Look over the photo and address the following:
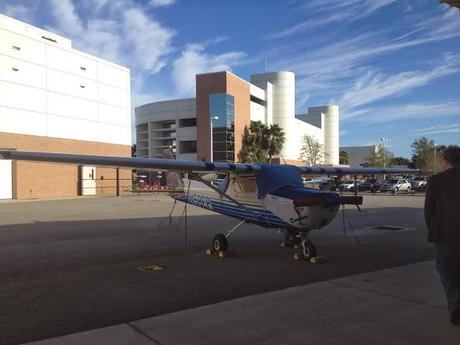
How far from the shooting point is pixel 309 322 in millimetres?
5742

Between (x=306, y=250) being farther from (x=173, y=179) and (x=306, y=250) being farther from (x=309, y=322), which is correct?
(x=173, y=179)

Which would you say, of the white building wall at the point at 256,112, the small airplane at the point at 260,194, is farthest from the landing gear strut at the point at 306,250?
the white building wall at the point at 256,112

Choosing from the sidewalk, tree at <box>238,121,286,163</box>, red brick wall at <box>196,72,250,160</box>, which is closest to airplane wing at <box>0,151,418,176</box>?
the sidewalk

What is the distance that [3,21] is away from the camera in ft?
122

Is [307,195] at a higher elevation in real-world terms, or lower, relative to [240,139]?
lower

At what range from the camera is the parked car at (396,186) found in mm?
50866

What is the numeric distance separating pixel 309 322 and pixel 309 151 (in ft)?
317

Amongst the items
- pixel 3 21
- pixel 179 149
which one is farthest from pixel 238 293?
pixel 179 149

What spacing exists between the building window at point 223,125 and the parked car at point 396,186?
101 ft

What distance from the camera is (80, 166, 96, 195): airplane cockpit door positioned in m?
43.2

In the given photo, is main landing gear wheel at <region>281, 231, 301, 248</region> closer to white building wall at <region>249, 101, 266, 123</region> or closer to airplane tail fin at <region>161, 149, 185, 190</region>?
airplane tail fin at <region>161, 149, 185, 190</region>

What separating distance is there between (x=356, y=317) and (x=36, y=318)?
403 cm

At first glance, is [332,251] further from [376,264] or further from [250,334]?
[250,334]

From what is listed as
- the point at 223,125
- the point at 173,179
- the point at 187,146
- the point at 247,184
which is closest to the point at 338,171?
the point at 247,184
